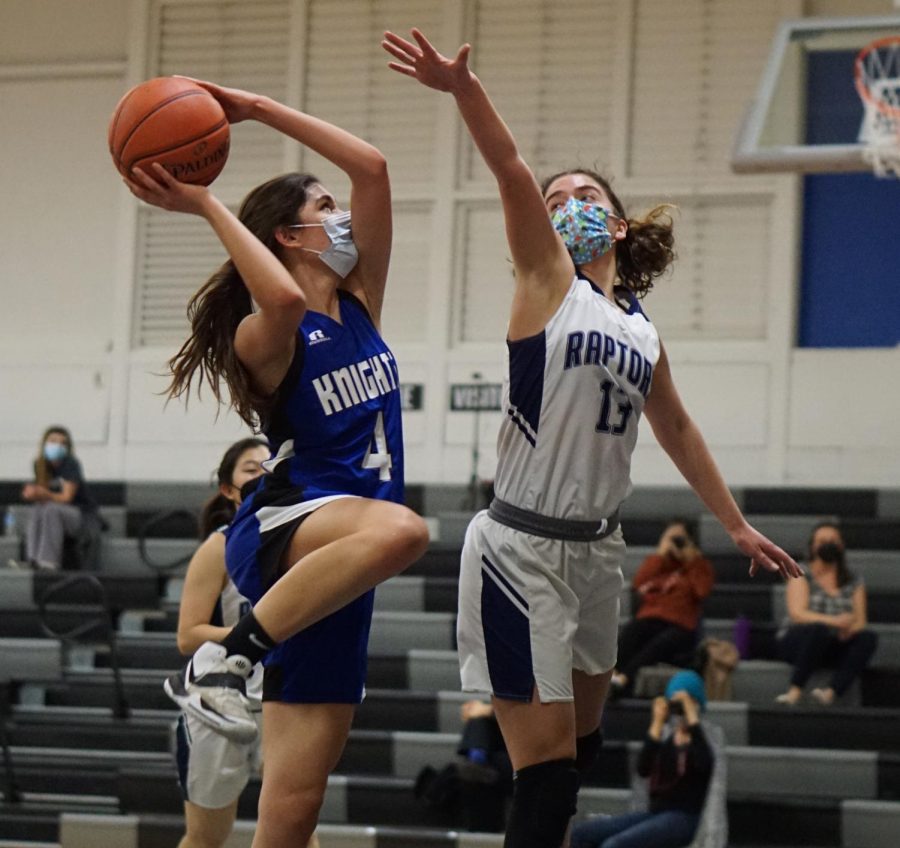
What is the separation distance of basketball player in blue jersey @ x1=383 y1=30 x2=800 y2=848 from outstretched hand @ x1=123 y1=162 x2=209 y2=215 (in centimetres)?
67

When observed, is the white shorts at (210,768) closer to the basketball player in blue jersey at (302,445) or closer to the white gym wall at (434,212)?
the basketball player in blue jersey at (302,445)

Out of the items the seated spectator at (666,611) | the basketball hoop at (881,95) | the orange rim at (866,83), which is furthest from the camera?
the seated spectator at (666,611)

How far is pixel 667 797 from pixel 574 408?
12.4 feet

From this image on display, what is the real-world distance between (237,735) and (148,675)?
5.81 metres

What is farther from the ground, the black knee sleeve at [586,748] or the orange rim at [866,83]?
the orange rim at [866,83]

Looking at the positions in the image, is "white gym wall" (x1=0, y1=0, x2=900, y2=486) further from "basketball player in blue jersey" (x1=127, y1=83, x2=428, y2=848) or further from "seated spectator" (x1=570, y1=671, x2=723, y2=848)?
"basketball player in blue jersey" (x1=127, y1=83, x2=428, y2=848)

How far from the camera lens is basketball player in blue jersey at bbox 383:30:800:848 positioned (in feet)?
12.5

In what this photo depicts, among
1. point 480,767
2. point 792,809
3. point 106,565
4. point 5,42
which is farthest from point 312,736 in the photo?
point 5,42

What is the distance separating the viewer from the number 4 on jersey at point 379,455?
3803mm

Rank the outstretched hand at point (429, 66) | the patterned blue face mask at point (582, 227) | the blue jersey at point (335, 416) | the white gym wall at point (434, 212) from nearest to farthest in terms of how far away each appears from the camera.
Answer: the outstretched hand at point (429, 66) < the blue jersey at point (335, 416) < the patterned blue face mask at point (582, 227) < the white gym wall at point (434, 212)

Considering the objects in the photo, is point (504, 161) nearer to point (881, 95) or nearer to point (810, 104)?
point (810, 104)

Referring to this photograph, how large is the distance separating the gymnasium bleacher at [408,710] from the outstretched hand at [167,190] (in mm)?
4404

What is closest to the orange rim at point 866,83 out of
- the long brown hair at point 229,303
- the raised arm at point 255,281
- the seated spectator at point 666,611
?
the seated spectator at point 666,611

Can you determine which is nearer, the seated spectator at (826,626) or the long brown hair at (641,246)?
the long brown hair at (641,246)
